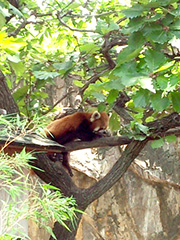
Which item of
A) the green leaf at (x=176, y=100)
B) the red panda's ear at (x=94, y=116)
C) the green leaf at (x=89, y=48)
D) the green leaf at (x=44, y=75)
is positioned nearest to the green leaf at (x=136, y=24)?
the green leaf at (x=176, y=100)

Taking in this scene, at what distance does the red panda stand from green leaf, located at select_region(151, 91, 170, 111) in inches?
74.9

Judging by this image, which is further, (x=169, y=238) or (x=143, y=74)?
(x=169, y=238)

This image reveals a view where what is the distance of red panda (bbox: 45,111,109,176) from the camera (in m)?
4.63

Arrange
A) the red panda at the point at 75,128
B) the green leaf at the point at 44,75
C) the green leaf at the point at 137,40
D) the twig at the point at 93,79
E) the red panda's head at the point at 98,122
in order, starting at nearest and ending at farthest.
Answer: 1. the green leaf at the point at 137,40
2. the green leaf at the point at 44,75
3. the twig at the point at 93,79
4. the red panda at the point at 75,128
5. the red panda's head at the point at 98,122

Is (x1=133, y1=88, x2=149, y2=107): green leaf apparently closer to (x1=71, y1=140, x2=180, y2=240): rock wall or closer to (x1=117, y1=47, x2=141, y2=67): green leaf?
(x1=117, y1=47, x2=141, y2=67): green leaf

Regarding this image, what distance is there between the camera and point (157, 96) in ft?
8.49

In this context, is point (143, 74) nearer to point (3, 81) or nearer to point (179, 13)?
point (179, 13)

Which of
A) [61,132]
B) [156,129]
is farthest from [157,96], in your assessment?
[61,132]

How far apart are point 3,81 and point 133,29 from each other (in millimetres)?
1670

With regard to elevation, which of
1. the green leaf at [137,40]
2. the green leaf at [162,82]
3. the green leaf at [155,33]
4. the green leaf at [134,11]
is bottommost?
the green leaf at [162,82]

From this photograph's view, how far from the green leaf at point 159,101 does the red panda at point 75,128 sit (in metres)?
1.90

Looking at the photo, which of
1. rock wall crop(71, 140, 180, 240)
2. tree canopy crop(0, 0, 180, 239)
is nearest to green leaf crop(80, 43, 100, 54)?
tree canopy crop(0, 0, 180, 239)

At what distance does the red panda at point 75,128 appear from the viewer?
463cm

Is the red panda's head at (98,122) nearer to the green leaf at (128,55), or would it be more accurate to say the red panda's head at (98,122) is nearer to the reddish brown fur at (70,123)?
the reddish brown fur at (70,123)
